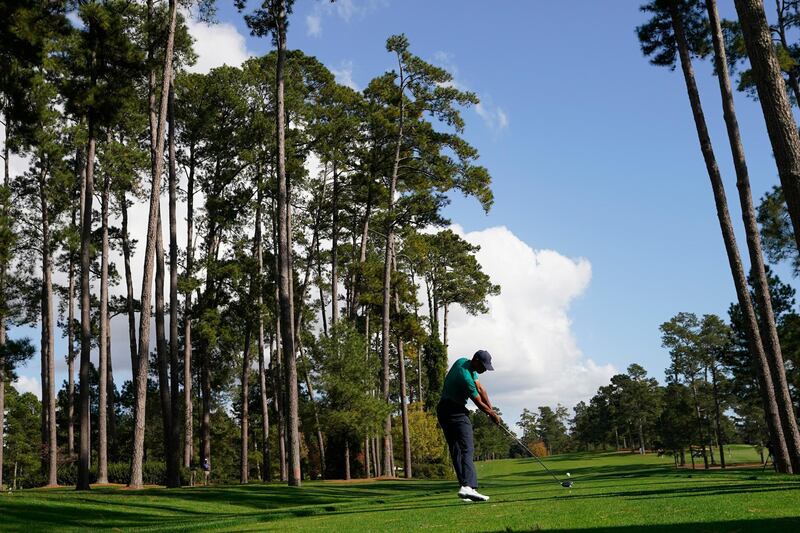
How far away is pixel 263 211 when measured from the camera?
118ft

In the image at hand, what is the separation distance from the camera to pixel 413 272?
5288 cm

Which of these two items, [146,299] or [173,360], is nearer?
[146,299]

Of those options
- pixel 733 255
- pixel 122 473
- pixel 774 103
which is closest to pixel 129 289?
pixel 122 473

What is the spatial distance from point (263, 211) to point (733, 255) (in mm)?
24082

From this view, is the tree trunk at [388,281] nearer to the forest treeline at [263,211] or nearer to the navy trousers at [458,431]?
the forest treeline at [263,211]

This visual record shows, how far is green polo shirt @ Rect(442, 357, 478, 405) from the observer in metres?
9.18

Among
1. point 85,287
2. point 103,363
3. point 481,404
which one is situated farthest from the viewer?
point 103,363

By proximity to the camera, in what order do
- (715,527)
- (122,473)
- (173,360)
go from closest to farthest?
(715,527) → (173,360) → (122,473)

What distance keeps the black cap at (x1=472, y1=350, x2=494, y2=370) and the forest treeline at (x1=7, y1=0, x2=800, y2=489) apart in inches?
157

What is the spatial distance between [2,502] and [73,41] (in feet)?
46.8

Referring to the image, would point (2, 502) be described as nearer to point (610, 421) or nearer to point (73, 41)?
point (73, 41)

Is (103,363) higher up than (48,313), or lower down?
lower down

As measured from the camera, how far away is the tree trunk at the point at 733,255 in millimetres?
16062

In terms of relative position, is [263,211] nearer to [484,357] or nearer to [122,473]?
[122,473]
